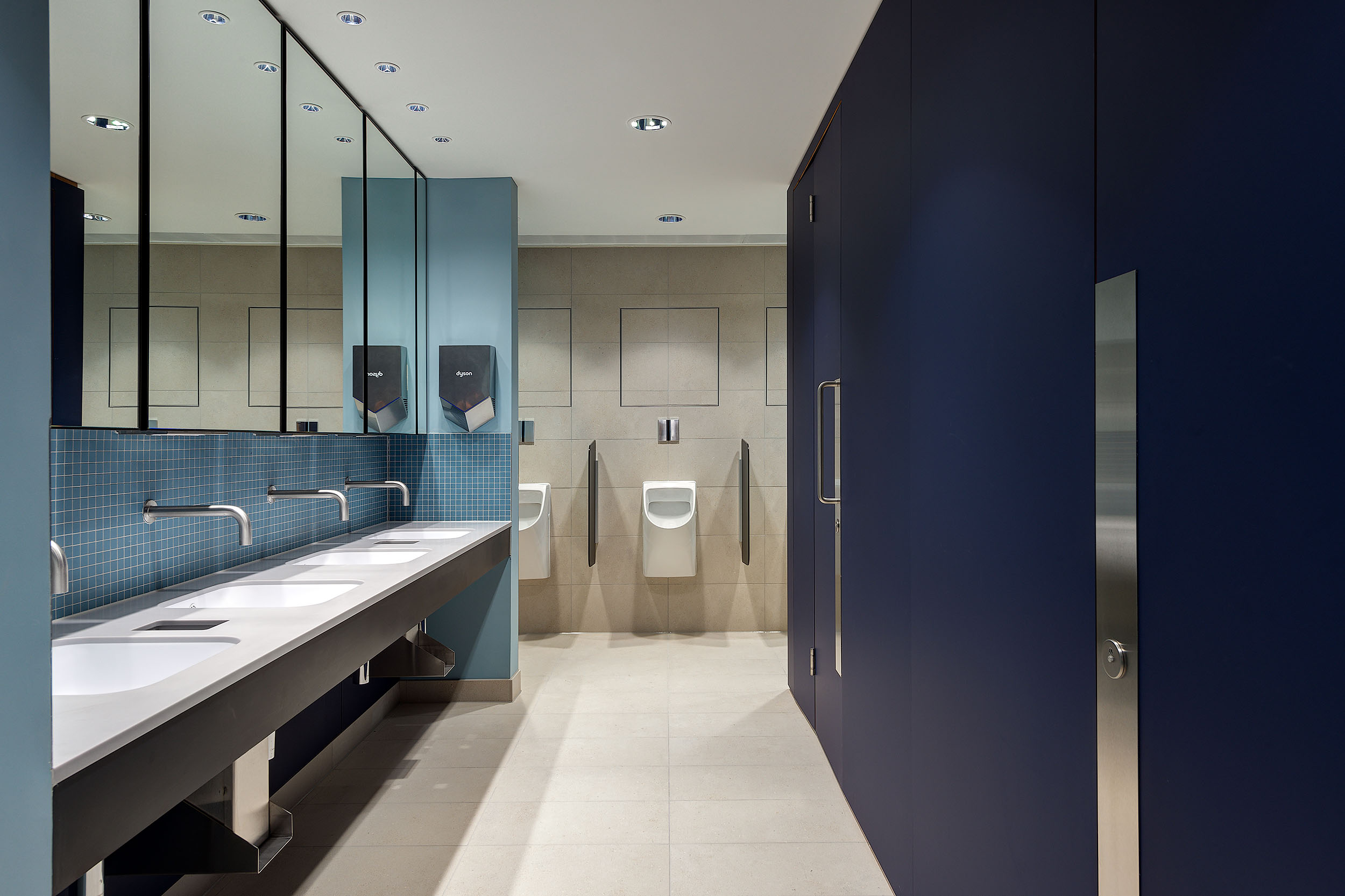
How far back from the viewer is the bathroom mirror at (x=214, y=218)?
1.73 metres

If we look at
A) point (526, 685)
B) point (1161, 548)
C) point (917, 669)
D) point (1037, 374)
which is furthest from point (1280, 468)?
point (526, 685)

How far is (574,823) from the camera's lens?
7.81ft

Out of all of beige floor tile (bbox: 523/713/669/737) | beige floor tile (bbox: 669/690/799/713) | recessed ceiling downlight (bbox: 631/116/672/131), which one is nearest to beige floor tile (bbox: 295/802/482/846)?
beige floor tile (bbox: 523/713/669/737)

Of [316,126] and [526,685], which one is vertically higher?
[316,126]

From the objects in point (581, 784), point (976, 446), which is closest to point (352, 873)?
point (581, 784)

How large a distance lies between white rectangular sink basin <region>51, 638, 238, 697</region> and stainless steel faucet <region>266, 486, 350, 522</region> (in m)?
0.94

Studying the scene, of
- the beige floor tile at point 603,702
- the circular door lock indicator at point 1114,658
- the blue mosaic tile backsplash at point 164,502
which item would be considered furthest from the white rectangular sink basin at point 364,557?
the circular door lock indicator at point 1114,658

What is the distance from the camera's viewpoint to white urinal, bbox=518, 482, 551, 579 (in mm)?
4512

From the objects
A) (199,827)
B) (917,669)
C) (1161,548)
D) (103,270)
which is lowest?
(199,827)

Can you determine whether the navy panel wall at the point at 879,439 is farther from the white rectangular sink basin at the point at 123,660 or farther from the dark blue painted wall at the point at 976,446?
the white rectangular sink basin at the point at 123,660

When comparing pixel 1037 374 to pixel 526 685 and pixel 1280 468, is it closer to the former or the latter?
pixel 1280 468

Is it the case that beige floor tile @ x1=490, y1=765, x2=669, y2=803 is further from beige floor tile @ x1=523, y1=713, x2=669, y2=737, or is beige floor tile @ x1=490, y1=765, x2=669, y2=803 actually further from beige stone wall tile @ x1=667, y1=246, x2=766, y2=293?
beige stone wall tile @ x1=667, y1=246, x2=766, y2=293

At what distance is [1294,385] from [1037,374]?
0.48 metres

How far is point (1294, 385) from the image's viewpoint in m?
0.70
